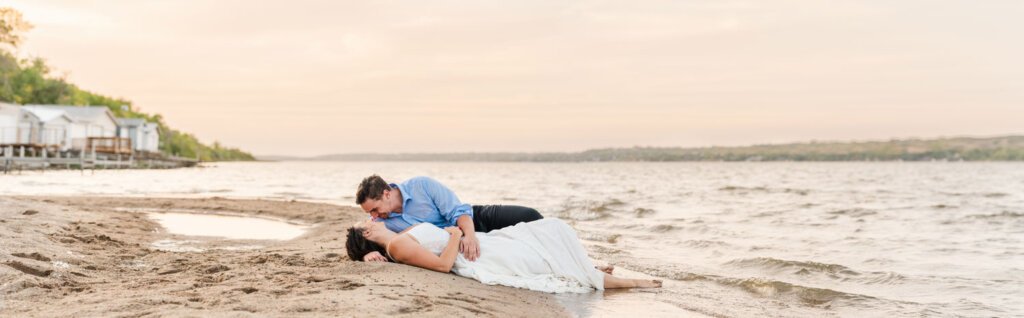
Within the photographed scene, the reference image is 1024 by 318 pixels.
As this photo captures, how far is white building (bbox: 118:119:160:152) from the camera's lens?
77.4 m

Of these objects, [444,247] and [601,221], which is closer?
[444,247]

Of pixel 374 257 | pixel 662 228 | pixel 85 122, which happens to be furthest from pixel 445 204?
pixel 85 122

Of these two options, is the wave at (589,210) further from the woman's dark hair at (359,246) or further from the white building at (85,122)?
the white building at (85,122)

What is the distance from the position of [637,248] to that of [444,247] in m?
6.05

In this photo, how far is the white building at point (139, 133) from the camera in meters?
77.4

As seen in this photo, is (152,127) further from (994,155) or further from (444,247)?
(994,155)

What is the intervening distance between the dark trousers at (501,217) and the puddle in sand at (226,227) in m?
5.16

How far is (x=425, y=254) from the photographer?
23.3 feet

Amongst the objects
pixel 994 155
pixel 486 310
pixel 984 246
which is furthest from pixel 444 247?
pixel 994 155

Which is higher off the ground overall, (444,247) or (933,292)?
(444,247)

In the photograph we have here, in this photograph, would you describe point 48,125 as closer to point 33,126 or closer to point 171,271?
point 33,126

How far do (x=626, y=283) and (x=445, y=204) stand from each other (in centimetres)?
200

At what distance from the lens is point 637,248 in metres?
12.6

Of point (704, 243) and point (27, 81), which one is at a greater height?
point (27, 81)
